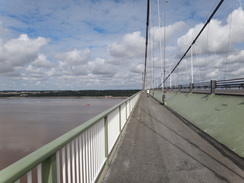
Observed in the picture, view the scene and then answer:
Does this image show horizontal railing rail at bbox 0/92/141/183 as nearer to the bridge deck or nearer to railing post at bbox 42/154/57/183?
railing post at bbox 42/154/57/183

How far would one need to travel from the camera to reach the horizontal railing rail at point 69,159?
1.65m

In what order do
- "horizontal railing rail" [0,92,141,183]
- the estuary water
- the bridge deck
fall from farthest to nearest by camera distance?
the estuary water → the bridge deck → "horizontal railing rail" [0,92,141,183]

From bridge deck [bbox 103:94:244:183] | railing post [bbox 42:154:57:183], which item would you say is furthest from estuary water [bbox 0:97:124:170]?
railing post [bbox 42:154:57:183]

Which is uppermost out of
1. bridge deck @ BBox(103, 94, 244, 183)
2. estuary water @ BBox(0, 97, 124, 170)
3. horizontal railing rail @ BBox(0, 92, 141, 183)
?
horizontal railing rail @ BBox(0, 92, 141, 183)

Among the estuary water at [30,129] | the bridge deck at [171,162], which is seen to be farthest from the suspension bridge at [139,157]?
the estuary water at [30,129]

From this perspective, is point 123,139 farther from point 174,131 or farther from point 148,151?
point 174,131

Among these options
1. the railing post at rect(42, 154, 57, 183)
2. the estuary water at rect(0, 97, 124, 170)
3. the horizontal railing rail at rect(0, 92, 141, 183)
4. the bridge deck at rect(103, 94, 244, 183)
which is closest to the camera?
the horizontal railing rail at rect(0, 92, 141, 183)

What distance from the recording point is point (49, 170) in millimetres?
2098

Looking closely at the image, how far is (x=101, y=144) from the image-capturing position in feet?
15.4

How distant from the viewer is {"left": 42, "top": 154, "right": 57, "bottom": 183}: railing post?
2.07 m

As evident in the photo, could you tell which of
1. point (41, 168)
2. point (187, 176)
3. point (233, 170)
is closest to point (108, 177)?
point (187, 176)

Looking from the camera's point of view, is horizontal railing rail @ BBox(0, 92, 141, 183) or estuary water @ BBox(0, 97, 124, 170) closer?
horizontal railing rail @ BBox(0, 92, 141, 183)

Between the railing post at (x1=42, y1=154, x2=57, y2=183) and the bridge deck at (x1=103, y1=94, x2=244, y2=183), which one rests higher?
the railing post at (x1=42, y1=154, x2=57, y2=183)

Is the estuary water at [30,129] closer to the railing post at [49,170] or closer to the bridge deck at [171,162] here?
the bridge deck at [171,162]
